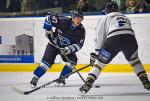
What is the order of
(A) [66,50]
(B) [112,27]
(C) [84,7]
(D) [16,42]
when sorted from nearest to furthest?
(B) [112,27] < (A) [66,50] < (C) [84,7] < (D) [16,42]

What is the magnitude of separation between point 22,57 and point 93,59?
2.14 metres

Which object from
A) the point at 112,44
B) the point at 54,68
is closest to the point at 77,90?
the point at 112,44

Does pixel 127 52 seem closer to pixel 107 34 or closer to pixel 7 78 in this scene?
pixel 107 34

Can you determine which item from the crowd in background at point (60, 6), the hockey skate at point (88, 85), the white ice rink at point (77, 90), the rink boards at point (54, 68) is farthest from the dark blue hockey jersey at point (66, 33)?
the crowd in background at point (60, 6)

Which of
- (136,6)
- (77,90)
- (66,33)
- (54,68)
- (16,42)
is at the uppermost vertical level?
(136,6)

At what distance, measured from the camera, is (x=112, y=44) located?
5172mm

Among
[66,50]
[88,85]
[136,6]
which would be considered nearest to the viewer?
[88,85]

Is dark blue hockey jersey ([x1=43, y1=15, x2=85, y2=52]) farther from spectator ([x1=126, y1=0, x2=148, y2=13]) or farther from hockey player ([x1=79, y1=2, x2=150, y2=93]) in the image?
spectator ([x1=126, y1=0, x2=148, y2=13])

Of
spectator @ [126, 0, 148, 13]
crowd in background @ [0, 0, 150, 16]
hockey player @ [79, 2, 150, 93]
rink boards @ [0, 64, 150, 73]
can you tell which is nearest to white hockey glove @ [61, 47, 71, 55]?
hockey player @ [79, 2, 150, 93]

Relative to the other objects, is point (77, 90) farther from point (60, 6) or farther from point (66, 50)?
point (60, 6)

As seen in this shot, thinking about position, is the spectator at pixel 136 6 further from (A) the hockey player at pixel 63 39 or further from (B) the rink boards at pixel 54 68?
(A) the hockey player at pixel 63 39

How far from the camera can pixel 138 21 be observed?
6.88 metres

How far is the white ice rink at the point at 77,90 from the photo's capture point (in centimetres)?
517

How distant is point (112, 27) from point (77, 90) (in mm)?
873
